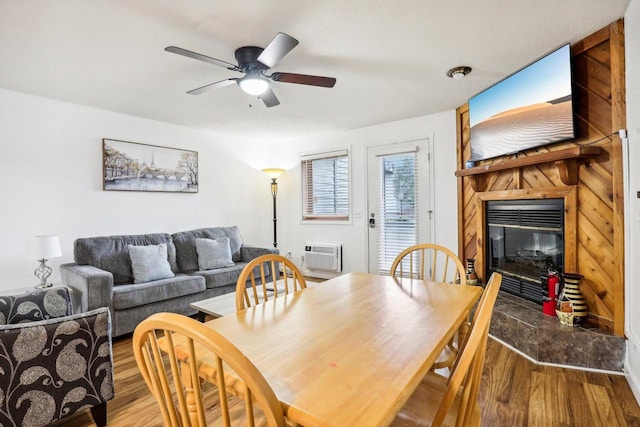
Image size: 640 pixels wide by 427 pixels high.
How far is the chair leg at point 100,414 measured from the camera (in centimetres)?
170

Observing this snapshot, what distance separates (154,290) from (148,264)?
39 centimetres

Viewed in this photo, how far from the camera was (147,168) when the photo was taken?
13.2 ft

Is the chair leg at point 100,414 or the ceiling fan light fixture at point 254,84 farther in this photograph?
the ceiling fan light fixture at point 254,84

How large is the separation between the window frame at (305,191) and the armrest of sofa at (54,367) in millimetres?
3555

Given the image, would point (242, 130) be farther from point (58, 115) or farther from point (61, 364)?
point (61, 364)

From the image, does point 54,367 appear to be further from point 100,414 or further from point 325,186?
point 325,186

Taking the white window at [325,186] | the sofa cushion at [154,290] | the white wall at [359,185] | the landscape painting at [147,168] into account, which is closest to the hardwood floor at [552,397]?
the white wall at [359,185]

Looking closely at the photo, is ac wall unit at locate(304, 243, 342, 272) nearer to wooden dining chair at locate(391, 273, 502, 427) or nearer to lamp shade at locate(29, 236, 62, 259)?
lamp shade at locate(29, 236, 62, 259)

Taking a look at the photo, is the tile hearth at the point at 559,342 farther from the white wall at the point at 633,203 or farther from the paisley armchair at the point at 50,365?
the paisley armchair at the point at 50,365

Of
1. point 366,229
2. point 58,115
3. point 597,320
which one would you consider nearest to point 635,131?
point 597,320

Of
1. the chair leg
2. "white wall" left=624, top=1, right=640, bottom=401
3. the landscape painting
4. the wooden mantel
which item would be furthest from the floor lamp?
"white wall" left=624, top=1, right=640, bottom=401

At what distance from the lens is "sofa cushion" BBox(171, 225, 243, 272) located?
3.92 m

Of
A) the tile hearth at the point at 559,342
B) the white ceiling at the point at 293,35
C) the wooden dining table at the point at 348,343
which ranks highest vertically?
the white ceiling at the point at 293,35

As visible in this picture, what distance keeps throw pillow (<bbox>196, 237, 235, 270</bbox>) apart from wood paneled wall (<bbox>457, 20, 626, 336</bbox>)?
3.33 meters
